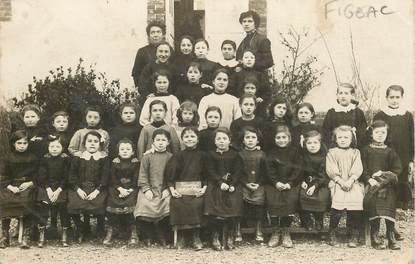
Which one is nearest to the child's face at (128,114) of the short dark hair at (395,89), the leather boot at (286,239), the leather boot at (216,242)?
the leather boot at (216,242)

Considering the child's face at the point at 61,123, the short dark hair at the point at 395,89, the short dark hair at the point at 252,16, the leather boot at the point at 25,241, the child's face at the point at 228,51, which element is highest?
the short dark hair at the point at 252,16

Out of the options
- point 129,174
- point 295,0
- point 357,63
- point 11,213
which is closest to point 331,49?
point 357,63

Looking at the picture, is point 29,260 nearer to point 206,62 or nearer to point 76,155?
point 76,155

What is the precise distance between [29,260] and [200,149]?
4.88 ft

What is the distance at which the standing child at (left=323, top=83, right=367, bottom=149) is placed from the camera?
4.02 metres

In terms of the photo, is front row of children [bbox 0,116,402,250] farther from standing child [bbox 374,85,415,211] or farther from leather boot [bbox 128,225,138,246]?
standing child [bbox 374,85,415,211]

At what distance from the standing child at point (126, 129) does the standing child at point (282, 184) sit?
3.52 feet

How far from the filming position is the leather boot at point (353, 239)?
3.79 m

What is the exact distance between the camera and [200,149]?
390 cm

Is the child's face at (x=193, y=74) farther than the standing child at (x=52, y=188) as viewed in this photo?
Yes

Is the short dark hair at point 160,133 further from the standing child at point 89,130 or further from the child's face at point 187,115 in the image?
the standing child at point 89,130

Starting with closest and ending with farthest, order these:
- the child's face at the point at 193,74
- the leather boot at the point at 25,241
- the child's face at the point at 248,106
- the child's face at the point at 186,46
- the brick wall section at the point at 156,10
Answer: the leather boot at the point at 25,241, the child's face at the point at 248,106, the child's face at the point at 193,74, the child's face at the point at 186,46, the brick wall section at the point at 156,10

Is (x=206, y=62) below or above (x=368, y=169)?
above

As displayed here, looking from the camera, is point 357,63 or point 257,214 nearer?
point 257,214
